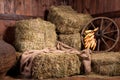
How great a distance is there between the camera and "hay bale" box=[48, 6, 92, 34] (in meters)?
3.86

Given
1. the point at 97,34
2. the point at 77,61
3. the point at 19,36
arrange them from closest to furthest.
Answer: the point at 77,61
the point at 19,36
the point at 97,34

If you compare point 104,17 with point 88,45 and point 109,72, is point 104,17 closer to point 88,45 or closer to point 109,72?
point 88,45

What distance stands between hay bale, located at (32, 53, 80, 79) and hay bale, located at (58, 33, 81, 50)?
114 centimetres

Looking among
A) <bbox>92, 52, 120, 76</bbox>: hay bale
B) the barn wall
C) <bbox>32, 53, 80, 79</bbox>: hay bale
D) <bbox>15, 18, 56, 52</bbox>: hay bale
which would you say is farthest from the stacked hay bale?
<bbox>32, 53, 80, 79</bbox>: hay bale

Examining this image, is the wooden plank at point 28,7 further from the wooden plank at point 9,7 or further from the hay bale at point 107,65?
the hay bale at point 107,65

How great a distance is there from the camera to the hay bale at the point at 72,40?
386 cm

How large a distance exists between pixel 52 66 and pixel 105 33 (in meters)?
1.64

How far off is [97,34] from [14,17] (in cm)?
164

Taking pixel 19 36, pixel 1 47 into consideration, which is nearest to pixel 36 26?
pixel 19 36

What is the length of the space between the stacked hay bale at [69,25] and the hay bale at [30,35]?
46cm

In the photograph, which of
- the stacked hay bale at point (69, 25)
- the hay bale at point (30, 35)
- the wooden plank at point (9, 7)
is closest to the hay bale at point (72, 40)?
the stacked hay bale at point (69, 25)

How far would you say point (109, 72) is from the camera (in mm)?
2795

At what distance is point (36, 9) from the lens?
4.28 m

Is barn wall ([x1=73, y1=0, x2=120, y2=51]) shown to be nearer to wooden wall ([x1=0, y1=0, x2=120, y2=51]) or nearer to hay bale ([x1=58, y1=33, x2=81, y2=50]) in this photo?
wooden wall ([x1=0, y1=0, x2=120, y2=51])
